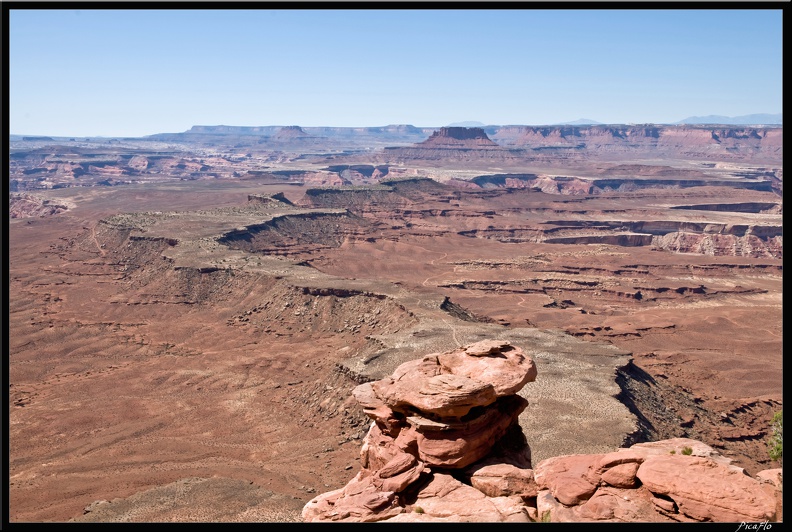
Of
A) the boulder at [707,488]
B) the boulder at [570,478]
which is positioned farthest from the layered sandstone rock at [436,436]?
the boulder at [707,488]

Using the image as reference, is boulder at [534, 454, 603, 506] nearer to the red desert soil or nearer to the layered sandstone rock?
the layered sandstone rock

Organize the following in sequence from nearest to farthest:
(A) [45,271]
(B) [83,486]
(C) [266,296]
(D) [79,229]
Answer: (B) [83,486] < (C) [266,296] < (A) [45,271] < (D) [79,229]

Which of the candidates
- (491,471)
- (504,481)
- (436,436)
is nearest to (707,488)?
(504,481)

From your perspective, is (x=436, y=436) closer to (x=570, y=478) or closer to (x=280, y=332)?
(x=570, y=478)

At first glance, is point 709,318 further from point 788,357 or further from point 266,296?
point 788,357

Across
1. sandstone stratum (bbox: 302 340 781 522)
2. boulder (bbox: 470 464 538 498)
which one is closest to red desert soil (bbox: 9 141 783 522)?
sandstone stratum (bbox: 302 340 781 522)

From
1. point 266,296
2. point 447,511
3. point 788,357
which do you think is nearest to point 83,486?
point 447,511
